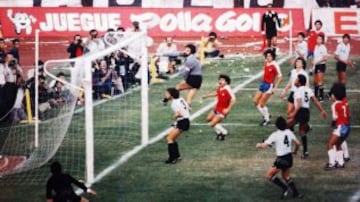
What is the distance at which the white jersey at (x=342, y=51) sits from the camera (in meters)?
15.2

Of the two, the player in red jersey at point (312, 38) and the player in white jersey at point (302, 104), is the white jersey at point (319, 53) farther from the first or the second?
the player in white jersey at point (302, 104)

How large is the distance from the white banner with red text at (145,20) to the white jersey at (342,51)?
1147 millimetres

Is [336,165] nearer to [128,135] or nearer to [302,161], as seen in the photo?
[302,161]

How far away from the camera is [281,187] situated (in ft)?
33.7

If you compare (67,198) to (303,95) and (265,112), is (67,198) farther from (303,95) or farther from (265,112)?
(265,112)

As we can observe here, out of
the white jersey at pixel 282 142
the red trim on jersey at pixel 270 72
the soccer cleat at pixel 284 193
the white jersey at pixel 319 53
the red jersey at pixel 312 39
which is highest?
the red jersey at pixel 312 39

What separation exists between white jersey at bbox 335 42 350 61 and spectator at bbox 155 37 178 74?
4.23m

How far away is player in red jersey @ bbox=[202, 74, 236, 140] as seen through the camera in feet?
42.2

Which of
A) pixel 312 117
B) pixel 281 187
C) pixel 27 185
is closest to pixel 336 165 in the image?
pixel 281 187

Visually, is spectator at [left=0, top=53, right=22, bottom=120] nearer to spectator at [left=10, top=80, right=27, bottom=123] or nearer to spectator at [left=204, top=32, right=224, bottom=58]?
spectator at [left=10, top=80, right=27, bottom=123]

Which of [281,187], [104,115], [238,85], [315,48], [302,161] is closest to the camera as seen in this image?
[281,187]

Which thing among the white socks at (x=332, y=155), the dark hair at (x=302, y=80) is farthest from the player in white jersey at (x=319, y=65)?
the white socks at (x=332, y=155)

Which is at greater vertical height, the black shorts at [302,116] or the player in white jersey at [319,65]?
the player in white jersey at [319,65]

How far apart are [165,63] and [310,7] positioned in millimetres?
3687
